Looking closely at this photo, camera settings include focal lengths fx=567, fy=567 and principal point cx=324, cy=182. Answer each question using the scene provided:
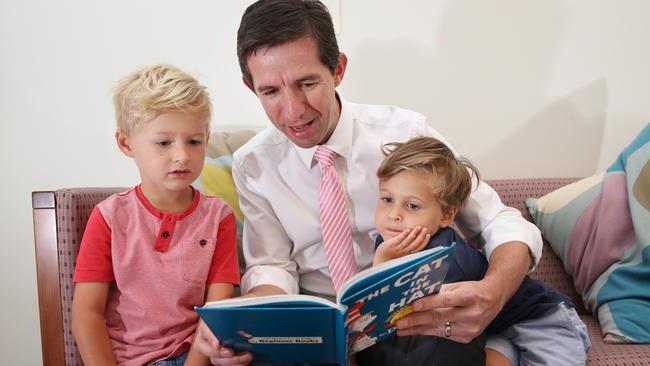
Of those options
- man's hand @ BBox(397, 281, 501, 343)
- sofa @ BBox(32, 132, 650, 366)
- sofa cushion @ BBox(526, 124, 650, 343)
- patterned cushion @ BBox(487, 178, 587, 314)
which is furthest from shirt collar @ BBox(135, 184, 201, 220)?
sofa cushion @ BBox(526, 124, 650, 343)

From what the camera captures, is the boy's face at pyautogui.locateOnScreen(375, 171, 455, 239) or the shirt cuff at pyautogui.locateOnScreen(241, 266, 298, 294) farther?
the shirt cuff at pyautogui.locateOnScreen(241, 266, 298, 294)

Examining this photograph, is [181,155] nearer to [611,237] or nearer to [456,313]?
[456,313]

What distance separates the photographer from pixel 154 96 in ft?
4.24

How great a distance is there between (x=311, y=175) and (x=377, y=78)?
0.65 m

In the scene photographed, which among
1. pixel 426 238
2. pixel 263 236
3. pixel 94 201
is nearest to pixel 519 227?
pixel 426 238

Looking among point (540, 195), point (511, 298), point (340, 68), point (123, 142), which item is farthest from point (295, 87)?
point (540, 195)

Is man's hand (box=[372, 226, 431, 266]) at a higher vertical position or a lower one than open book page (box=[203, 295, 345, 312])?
lower

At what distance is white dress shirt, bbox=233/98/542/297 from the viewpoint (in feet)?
5.03

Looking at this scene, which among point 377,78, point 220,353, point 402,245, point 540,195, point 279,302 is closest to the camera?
point 279,302

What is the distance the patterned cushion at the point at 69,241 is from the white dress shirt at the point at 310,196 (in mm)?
A: 425

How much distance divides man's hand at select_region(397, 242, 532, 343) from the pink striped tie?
345mm

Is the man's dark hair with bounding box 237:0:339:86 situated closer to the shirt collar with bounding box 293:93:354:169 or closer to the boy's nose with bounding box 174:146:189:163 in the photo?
the shirt collar with bounding box 293:93:354:169

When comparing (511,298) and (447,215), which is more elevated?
(447,215)

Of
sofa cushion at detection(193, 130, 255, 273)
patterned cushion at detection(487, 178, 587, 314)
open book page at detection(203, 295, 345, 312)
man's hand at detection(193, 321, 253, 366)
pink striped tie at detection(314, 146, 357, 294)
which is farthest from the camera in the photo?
patterned cushion at detection(487, 178, 587, 314)
